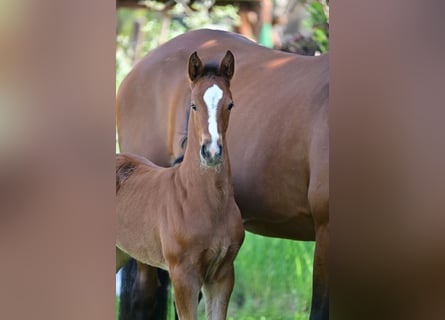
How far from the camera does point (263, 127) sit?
4.09 meters

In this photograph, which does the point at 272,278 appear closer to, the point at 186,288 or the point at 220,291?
the point at 220,291

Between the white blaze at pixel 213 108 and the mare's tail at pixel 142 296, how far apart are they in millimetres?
1387

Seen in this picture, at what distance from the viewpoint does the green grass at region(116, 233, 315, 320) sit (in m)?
6.08

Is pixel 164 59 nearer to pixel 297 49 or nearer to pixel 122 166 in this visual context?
pixel 122 166

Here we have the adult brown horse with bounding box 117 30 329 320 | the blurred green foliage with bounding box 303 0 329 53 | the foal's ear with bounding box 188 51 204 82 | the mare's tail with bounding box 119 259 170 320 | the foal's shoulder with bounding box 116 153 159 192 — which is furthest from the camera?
the blurred green foliage with bounding box 303 0 329 53

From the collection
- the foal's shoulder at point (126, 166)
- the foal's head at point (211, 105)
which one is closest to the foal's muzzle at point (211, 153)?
the foal's head at point (211, 105)

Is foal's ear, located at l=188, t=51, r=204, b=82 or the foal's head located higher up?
foal's ear, located at l=188, t=51, r=204, b=82

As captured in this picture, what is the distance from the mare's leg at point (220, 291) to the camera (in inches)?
141

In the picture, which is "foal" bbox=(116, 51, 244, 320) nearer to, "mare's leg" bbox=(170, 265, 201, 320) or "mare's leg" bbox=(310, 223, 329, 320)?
"mare's leg" bbox=(170, 265, 201, 320)

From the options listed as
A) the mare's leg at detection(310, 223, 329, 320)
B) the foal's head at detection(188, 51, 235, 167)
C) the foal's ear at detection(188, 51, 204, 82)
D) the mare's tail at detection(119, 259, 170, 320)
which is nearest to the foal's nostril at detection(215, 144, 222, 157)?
the foal's head at detection(188, 51, 235, 167)

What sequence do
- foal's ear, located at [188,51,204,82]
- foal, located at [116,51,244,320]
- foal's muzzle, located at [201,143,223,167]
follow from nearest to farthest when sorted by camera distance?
foal's muzzle, located at [201,143,223,167], foal, located at [116,51,244,320], foal's ear, located at [188,51,204,82]

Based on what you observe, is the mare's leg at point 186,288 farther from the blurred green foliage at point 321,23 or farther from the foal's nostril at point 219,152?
the blurred green foliage at point 321,23

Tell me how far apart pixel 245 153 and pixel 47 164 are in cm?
212

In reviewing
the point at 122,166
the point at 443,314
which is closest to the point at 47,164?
the point at 443,314
